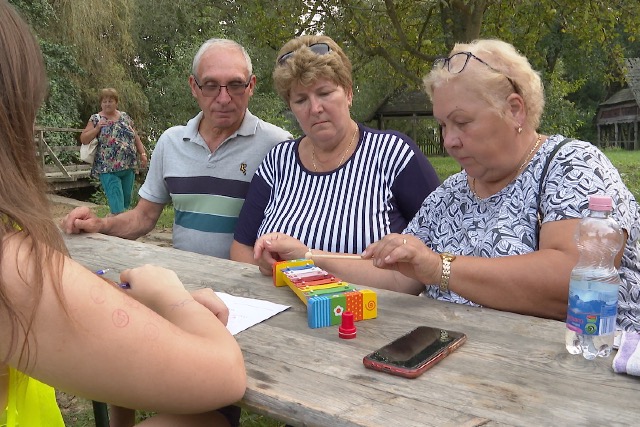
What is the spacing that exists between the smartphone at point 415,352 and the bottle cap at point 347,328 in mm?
121

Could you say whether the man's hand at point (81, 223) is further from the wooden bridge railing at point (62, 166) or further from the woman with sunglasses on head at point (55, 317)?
the wooden bridge railing at point (62, 166)

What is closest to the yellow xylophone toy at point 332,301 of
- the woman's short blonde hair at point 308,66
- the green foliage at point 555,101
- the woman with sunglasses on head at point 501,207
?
the woman with sunglasses on head at point 501,207

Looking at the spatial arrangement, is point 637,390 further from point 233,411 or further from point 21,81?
point 21,81

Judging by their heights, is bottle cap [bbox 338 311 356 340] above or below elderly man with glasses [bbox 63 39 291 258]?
below

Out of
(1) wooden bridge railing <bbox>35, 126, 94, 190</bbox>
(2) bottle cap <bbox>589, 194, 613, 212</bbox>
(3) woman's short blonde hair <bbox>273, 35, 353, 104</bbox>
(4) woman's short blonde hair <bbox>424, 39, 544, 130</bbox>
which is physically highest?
(3) woman's short blonde hair <bbox>273, 35, 353, 104</bbox>

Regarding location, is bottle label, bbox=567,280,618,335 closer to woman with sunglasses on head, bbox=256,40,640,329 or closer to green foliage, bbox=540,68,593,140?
woman with sunglasses on head, bbox=256,40,640,329

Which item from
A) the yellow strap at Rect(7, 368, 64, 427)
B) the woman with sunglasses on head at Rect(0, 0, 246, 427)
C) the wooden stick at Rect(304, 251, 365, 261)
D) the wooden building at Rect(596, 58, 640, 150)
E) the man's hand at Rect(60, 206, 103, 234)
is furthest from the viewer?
the wooden building at Rect(596, 58, 640, 150)

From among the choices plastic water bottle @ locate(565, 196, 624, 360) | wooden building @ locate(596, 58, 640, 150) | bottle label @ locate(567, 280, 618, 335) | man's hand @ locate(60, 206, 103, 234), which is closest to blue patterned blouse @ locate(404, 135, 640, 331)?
plastic water bottle @ locate(565, 196, 624, 360)

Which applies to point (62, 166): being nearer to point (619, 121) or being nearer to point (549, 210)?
point (549, 210)

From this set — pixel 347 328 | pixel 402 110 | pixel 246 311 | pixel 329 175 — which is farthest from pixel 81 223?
pixel 402 110

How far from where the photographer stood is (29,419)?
117 cm

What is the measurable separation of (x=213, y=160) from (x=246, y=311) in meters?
1.52

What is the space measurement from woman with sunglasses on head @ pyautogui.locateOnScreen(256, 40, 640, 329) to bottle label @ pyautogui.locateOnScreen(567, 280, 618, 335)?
0.27 m

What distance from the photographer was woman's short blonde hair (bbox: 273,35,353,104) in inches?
102
